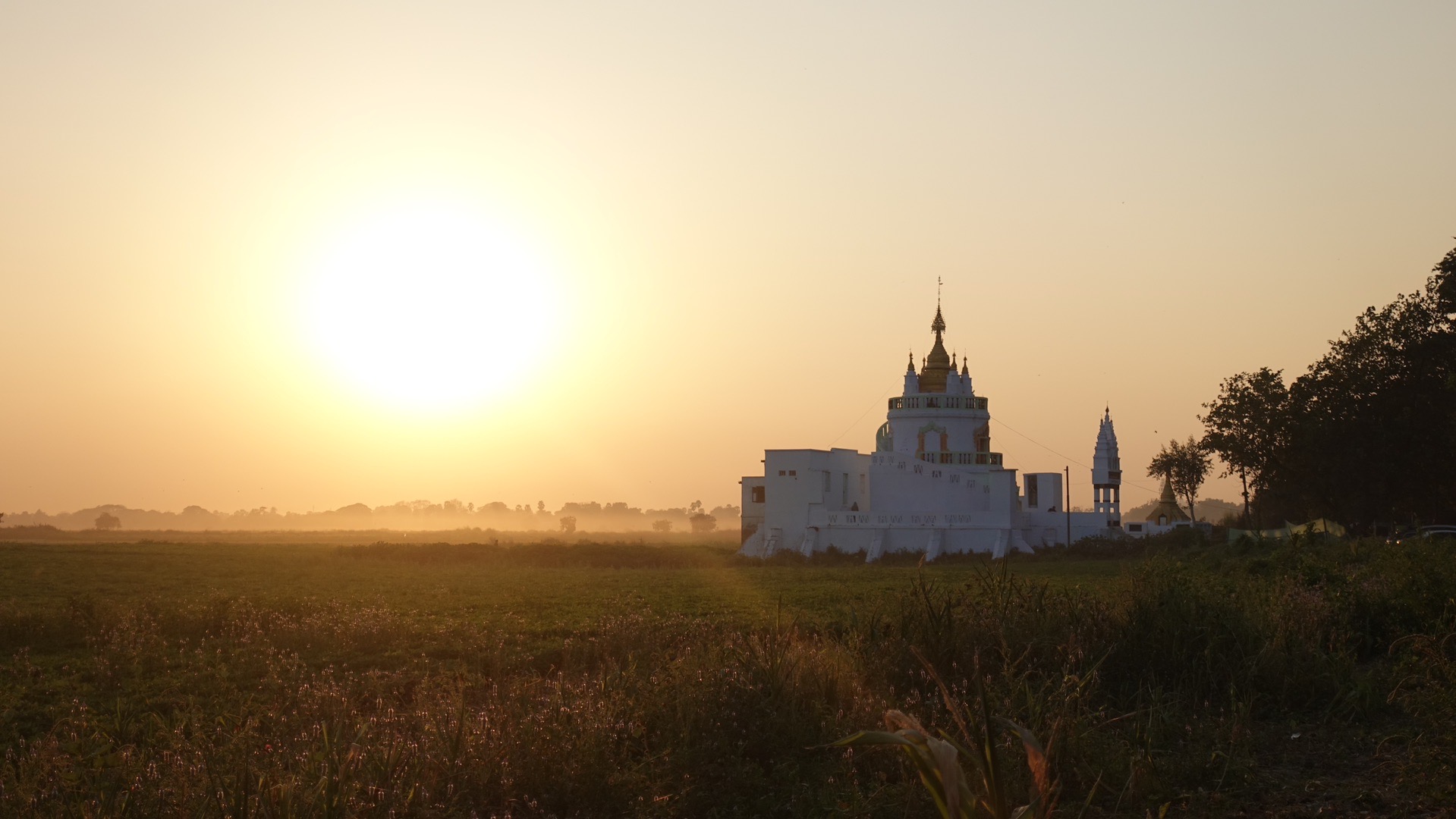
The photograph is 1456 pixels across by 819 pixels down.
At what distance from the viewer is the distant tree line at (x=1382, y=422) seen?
140 ft

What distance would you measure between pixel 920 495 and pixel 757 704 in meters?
44.8

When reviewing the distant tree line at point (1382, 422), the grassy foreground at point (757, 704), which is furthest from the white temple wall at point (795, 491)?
the grassy foreground at point (757, 704)

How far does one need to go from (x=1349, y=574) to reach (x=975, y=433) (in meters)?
41.1

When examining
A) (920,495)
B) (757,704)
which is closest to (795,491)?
(920,495)

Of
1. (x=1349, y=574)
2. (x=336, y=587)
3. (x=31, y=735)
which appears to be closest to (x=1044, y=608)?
(x=1349, y=574)

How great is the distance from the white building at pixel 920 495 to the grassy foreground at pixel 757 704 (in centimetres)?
3082

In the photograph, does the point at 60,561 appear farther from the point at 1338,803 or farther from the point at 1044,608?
the point at 1338,803

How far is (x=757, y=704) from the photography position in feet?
30.5

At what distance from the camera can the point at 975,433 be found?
191 feet

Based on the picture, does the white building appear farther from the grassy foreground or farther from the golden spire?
the grassy foreground

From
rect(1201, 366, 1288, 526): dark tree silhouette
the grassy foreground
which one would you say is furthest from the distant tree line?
the grassy foreground

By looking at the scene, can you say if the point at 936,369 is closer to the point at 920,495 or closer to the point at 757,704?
the point at 920,495

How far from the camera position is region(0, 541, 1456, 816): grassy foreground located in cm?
784

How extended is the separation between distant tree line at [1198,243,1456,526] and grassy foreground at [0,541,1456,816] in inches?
1058
